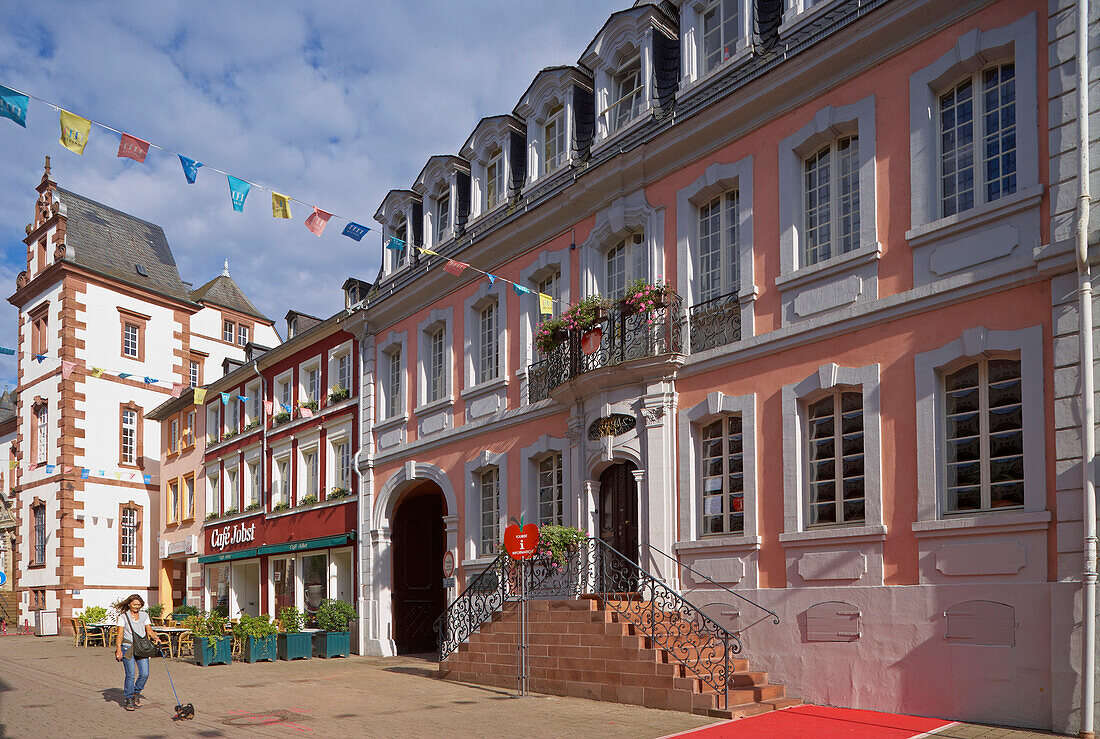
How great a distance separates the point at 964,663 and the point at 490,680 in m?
7.11

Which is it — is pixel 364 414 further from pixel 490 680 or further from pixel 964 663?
pixel 964 663

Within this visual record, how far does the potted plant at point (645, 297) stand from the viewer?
14.8 meters

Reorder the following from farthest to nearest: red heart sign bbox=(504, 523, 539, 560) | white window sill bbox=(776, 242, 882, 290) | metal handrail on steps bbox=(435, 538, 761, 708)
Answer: red heart sign bbox=(504, 523, 539, 560), metal handrail on steps bbox=(435, 538, 761, 708), white window sill bbox=(776, 242, 882, 290)

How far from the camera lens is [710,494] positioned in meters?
14.2

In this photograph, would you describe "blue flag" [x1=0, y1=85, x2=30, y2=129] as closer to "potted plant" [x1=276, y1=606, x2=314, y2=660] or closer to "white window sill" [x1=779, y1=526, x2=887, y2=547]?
"white window sill" [x1=779, y1=526, x2=887, y2=547]

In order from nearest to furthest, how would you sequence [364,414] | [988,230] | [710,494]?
[988,230] → [710,494] → [364,414]

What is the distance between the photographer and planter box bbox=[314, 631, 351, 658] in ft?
72.1

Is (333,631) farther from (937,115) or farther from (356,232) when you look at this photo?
(937,115)

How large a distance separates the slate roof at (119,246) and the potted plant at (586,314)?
27.0m

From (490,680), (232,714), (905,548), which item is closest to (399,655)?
(490,680)

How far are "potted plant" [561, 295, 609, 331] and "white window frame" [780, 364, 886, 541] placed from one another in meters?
3.65

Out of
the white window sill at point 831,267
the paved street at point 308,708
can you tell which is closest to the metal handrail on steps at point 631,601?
the paved street at point 308,708

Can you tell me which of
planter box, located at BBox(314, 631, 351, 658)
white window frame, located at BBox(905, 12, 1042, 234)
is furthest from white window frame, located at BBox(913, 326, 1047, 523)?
planter box, located at BBox(314, 631, 351, 658)

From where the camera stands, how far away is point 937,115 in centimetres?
1185
